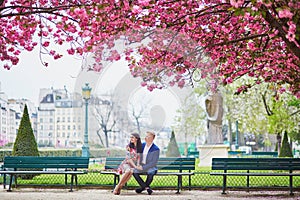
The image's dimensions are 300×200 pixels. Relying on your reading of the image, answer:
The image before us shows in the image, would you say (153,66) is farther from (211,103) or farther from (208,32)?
(211,103)

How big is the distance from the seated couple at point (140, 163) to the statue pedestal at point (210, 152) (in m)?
6.78

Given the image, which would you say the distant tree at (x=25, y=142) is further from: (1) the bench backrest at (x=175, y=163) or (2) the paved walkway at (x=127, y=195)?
(1) the bench backrest at (x=175, y=163)

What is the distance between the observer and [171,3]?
918cm

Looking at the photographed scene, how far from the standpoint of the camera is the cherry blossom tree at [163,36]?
8.75 meters

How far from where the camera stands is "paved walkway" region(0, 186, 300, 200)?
33.3 feet

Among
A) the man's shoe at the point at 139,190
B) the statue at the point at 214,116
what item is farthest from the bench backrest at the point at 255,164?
the statue at the point at 214,116

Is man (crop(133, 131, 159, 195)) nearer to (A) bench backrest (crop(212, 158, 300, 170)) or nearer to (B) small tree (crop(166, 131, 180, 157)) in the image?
(A) bench backrest (crop(212, 158, 300, 170))

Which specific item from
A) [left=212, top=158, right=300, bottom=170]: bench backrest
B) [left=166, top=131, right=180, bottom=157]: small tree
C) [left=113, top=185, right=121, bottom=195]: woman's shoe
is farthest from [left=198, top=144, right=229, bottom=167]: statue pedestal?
[left=113, top=185, right=121, bottom=195]: woman's shoe

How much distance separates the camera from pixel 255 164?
451 inches

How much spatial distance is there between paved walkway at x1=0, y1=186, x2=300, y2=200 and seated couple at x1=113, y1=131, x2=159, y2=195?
220mm

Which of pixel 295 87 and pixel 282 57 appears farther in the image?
pixel 295 87

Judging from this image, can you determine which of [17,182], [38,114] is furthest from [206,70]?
[38,114]

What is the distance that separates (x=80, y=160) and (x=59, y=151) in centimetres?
1348

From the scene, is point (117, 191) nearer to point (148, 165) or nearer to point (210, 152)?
point (148, 165)
